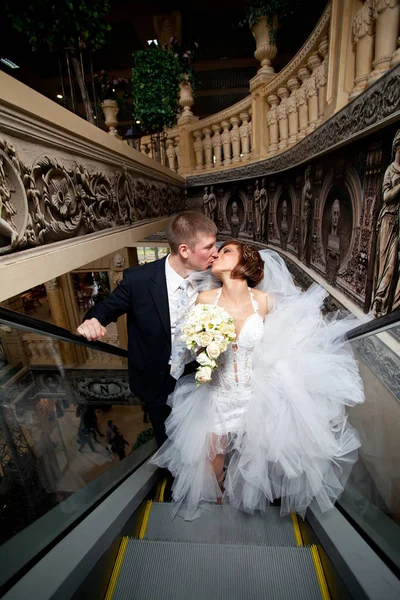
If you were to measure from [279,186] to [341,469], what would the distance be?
13.3 feet

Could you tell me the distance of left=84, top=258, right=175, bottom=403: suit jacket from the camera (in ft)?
6.61

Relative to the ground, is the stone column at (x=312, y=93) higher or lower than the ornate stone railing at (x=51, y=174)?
higher

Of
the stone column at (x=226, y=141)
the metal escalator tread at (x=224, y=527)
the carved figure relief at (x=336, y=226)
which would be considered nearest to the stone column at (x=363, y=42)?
the carved figure relief at (x=336, y=226)

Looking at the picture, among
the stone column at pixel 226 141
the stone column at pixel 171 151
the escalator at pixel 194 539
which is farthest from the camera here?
the stone column at pixel 171 151

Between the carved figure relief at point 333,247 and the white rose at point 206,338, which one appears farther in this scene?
the carved figure relief at point 333,247

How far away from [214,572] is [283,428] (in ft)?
2.33

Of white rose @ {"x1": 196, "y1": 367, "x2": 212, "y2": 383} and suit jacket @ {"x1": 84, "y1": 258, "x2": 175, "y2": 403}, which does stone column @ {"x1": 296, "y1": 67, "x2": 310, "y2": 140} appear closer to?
suit jacket @ {"x1": 84, "y1": 258, "x2": 175, "y2": 403}

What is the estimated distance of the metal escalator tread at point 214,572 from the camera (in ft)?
4.02

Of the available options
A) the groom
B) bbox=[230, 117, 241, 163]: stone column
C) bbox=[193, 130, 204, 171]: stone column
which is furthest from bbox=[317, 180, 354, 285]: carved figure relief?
bbox=[193, 130, 204, 171]: stone column

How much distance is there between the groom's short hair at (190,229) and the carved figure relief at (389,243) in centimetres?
115

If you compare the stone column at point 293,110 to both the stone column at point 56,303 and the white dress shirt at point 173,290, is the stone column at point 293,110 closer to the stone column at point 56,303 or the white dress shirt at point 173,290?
the white dress shirt at point 173,290

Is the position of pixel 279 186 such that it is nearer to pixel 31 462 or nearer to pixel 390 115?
pixel 390 115

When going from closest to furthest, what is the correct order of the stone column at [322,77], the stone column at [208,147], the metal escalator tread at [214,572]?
the metal escalator tread at [214,572] → the stone column at [322,77] → the stone column at [208,147]

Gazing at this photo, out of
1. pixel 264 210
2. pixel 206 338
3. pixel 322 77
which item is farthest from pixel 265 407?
pixel 264 210
